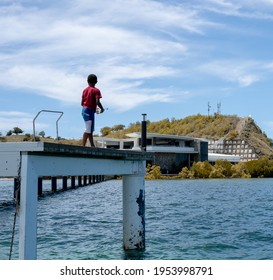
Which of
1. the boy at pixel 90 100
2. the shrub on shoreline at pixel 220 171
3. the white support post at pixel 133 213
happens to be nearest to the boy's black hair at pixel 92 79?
the boy at pixel 90 100

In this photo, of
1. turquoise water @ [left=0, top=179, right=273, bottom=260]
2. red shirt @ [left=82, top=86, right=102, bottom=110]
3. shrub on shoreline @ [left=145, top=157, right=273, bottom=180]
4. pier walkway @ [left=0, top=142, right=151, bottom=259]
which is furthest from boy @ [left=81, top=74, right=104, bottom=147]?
shrub on shoreline @ [left=145, top=157, right=273, bottom=180]

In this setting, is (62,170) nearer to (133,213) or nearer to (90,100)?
(90,100)

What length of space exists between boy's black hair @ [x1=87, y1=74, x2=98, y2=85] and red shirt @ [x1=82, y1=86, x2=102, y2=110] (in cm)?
18

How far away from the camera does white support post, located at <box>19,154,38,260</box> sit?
42.4 ft

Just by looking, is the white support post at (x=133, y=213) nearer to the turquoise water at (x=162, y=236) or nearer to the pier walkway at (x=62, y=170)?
the pier walkway at (x=62, y=170)

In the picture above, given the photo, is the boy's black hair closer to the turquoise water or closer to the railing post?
the railing post

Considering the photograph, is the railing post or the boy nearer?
the boy

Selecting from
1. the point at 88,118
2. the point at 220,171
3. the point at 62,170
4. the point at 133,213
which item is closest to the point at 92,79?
the point at 88,118

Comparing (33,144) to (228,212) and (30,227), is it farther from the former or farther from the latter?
(228,212)

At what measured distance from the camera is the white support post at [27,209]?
12.9m

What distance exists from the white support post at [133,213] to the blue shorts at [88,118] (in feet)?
13.2
